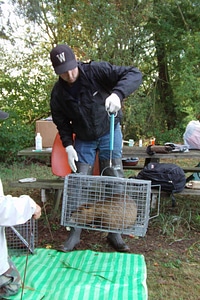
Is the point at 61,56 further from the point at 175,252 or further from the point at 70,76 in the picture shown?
the point at 175,252

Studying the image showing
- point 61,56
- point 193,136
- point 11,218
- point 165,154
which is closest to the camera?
point 11,218

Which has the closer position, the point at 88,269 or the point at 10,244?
the point at 88,269

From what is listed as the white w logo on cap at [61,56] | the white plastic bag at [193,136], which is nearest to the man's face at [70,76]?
the white w logo on cap at [61,56]

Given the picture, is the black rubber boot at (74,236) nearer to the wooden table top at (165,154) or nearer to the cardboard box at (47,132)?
the wooden table top at (165,154)

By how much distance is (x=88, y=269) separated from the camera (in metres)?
2.56

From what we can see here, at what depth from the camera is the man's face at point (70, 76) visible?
269cm

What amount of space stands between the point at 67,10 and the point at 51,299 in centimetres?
679

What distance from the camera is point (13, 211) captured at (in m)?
1.81

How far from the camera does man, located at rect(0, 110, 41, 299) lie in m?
1.80

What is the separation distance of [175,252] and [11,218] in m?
1.70

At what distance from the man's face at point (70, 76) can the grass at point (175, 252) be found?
59.4 inches

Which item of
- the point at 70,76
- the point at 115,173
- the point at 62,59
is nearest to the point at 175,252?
the point at 115,173

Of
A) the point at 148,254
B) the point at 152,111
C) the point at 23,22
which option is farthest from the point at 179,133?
the point at 148,254

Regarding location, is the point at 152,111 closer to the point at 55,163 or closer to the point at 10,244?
the point at 55,163
